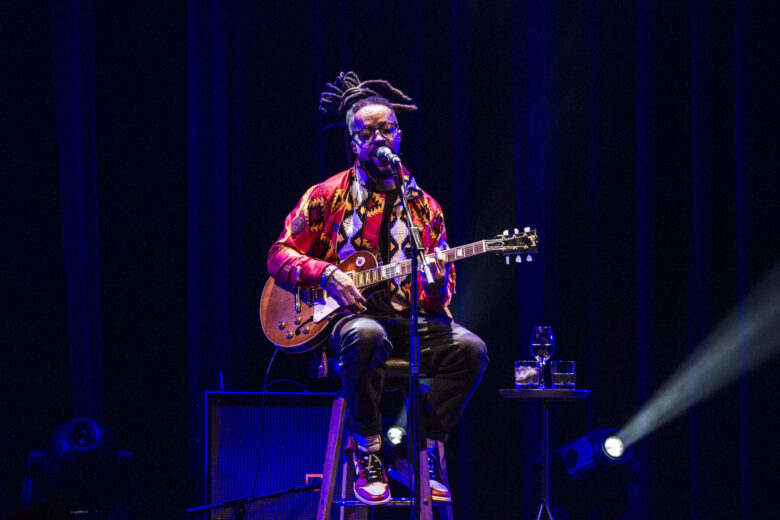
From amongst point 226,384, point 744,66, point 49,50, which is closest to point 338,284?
point 226,384

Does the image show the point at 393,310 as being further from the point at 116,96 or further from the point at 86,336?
the point at 116,96

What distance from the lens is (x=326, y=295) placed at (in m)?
2.92

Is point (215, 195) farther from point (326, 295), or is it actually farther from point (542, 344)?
point (542, 344)

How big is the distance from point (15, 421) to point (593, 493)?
2.38 metres

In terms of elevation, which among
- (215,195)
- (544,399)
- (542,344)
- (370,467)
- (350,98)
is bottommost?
(370,467)

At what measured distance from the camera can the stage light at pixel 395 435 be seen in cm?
312

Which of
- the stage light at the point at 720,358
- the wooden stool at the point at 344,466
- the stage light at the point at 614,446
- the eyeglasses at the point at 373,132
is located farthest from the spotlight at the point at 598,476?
the eyeglasses at the point at 373,132

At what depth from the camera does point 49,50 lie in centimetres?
358

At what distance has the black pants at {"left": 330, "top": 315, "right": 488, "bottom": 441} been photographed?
8.57 ft

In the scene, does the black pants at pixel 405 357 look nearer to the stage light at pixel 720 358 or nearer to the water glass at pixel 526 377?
the water glass at pixel 526 377

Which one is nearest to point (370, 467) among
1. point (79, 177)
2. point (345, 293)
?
point (345, 293)

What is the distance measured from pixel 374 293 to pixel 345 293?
268mm

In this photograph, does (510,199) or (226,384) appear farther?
(510,199)

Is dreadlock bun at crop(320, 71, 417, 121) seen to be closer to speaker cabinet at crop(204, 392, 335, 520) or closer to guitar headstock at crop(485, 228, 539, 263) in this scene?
guitar headstock at crop(485, 228, 539, 263)
